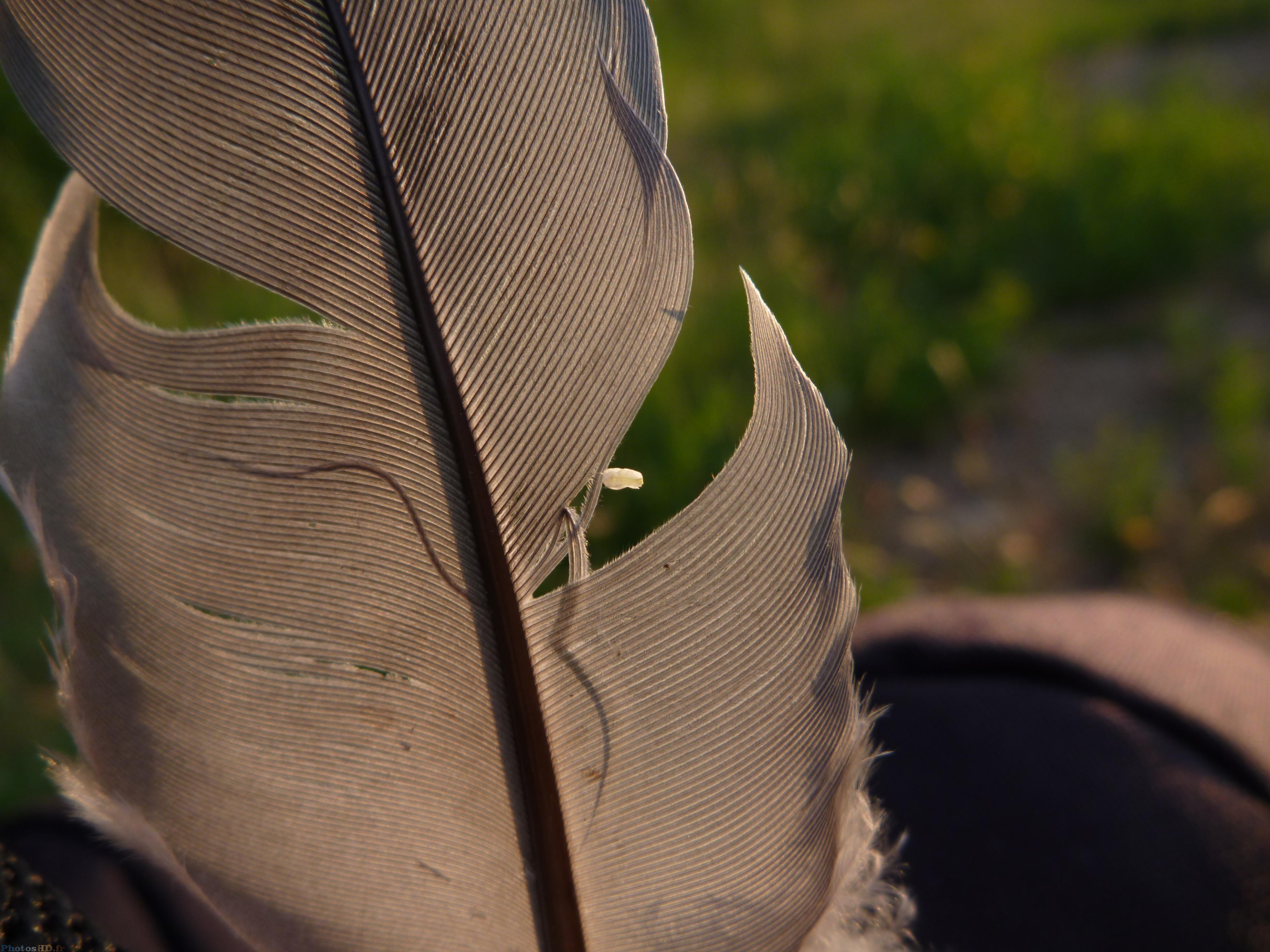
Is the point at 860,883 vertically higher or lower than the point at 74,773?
lower

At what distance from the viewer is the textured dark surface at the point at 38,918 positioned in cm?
47

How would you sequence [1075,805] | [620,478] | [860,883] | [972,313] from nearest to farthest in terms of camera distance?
[620,478] < [860,883] < [1075,805] < [972,313]

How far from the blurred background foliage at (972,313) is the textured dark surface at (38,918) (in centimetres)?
107

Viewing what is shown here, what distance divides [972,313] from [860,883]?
1.90m

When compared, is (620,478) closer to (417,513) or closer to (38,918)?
(417,513)

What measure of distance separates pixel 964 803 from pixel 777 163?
2.63 meters

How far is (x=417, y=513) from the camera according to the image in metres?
0.47

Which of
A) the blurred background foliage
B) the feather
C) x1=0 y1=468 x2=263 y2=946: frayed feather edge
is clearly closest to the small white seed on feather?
the feather

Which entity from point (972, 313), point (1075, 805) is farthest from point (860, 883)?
point (972, 313)

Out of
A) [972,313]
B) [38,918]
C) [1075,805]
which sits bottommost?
[972,313]

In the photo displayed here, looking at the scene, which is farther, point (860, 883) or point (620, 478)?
point (860, 883)

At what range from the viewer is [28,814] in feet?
2.50

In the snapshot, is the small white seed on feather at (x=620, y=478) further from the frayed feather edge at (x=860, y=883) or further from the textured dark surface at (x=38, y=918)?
the textured dark surface at (x=38, y=918)

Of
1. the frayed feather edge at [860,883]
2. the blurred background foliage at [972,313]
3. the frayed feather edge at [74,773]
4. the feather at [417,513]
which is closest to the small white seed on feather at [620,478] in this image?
the feather at [417,513]
